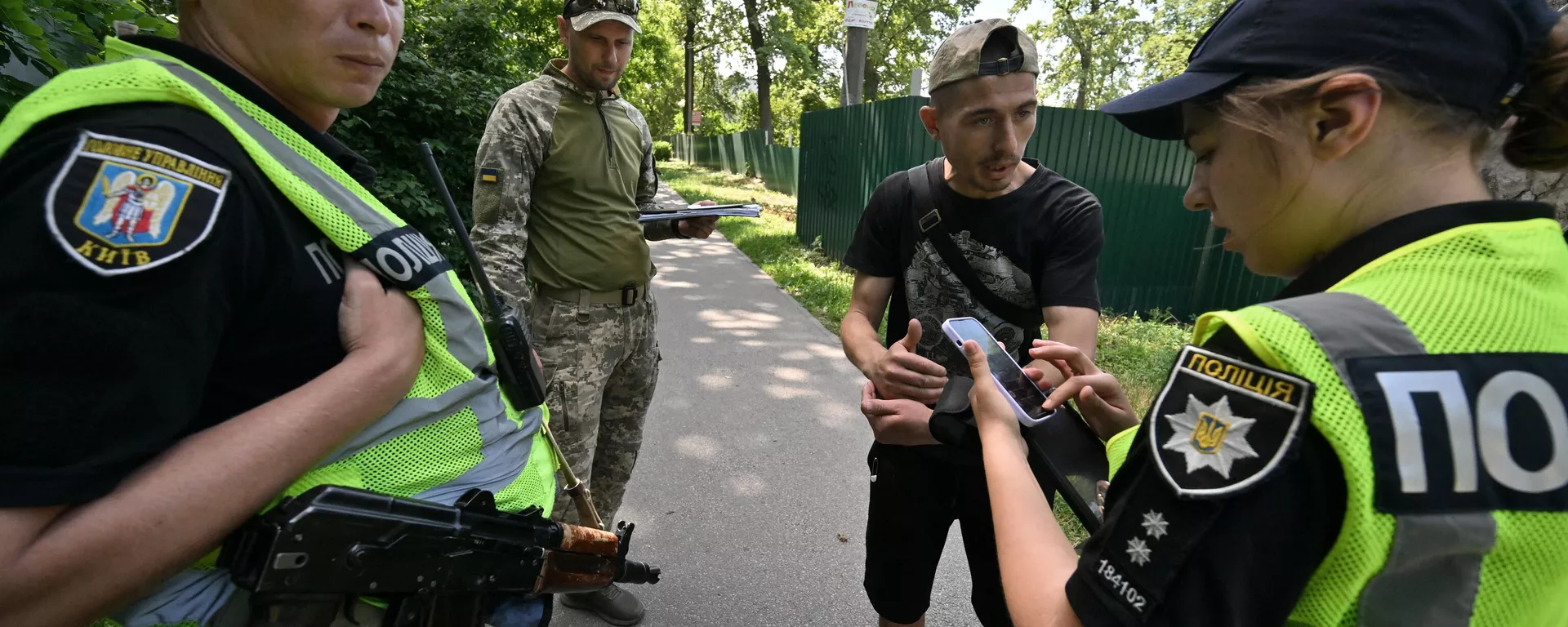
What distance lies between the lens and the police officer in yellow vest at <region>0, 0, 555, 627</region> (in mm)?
668

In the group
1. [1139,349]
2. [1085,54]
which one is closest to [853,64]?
[1139,349]

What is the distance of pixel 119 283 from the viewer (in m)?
0.69

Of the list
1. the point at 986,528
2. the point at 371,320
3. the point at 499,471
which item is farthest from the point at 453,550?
the point at 986,528

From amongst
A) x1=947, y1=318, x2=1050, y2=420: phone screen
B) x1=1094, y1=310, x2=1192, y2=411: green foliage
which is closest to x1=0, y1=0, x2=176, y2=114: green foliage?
x1=947, y1=318, x2=1050, y2=420: phone screen

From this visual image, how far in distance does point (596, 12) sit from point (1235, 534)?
2.45m

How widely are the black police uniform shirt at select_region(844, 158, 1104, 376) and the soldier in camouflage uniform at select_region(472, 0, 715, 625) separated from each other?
42.0 inches

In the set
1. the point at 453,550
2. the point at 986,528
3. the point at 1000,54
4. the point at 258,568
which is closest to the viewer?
the point at 258,568

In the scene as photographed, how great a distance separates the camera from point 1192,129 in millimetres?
945

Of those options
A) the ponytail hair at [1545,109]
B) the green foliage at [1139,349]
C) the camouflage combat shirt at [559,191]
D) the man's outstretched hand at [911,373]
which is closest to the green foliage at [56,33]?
the camouflage combat shirt at [559,191]

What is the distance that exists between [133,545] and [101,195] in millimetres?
378

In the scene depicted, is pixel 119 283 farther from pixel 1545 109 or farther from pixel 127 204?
pixel 1545 109

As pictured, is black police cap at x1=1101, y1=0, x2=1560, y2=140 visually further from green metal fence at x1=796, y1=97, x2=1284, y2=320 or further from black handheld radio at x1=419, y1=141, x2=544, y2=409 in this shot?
green metal fence at x1=796, y1=97, x2=1284, y2=320

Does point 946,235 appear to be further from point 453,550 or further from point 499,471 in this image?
point 453,550

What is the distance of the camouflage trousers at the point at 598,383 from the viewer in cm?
250
